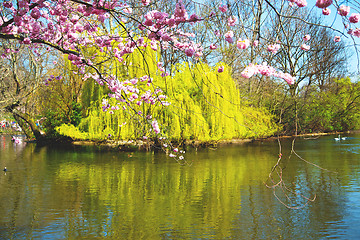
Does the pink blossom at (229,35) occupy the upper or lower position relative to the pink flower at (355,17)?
upper

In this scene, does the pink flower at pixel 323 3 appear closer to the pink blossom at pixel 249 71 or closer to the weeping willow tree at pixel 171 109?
the pink blossom at pixel 249 71

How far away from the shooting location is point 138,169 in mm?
9641

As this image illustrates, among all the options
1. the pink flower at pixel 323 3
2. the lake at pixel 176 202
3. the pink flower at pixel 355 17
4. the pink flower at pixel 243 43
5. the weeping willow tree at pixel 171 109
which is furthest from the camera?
the weeping willow tree at pixel 171 109

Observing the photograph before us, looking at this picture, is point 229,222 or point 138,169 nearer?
point 229,222

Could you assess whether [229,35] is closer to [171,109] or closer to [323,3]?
[323,3]

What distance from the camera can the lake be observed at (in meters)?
4.84

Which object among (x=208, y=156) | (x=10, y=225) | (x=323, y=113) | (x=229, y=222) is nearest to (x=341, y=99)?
(x=323, y=113)

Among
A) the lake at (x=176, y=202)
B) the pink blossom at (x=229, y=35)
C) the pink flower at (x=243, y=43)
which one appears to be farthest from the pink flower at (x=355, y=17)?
the lake at (x=176, y=202)

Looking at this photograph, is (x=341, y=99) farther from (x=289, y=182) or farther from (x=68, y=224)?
(x=68, y=224)

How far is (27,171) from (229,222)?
261 inches

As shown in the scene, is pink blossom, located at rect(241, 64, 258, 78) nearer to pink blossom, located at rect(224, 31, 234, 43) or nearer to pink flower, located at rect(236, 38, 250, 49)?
pink flower, located at rect(236, 38, 250, 49)

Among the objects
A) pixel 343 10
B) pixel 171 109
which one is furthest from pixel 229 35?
pixel 171 109

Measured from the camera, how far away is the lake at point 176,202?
→ 4836 mm

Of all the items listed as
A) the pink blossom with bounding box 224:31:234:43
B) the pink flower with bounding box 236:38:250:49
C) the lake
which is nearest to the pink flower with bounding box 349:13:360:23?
the pink flower with bounding box 236:38:250:49
